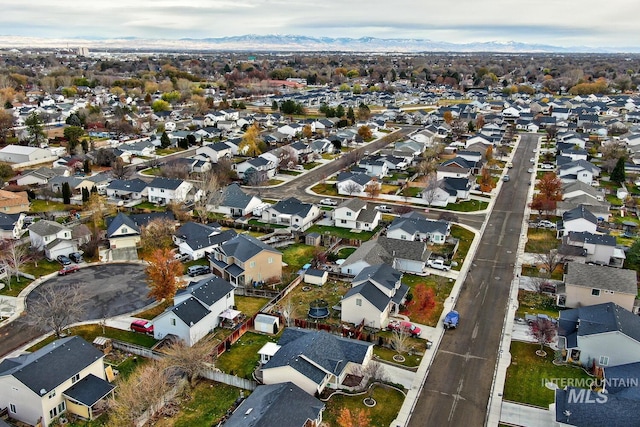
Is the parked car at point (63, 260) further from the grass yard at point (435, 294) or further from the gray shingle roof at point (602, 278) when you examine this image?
the gray shingle roof at point (602, 278)

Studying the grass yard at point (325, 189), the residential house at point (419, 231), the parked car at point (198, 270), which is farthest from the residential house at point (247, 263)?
the grass yard at point (325, 189)

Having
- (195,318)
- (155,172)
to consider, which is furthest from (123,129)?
(195,318)

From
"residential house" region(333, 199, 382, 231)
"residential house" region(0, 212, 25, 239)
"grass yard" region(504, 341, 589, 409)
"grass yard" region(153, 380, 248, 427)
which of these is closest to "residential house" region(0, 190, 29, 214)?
"residential house" region(0, 212, 25, 239)

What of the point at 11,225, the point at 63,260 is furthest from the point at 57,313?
the point at 11,225

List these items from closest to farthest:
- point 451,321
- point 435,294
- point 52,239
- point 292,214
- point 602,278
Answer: point 451,321 → point 602,278 → point 435,294 → point 52,239 → point 292,214

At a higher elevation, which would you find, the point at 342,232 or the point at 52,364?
the point at 52,364

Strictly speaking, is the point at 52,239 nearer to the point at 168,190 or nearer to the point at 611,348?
the point at 168,190

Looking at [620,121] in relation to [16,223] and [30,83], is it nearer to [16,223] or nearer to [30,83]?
[16,223]

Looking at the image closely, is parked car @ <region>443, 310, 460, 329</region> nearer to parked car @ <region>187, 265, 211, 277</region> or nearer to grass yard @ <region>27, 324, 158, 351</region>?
Result: grass yard @ <region>27, 324, 158, 351</region>
